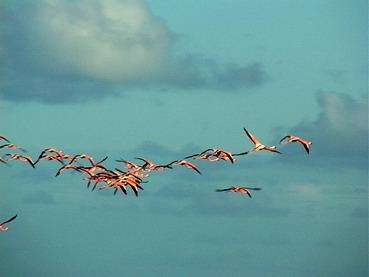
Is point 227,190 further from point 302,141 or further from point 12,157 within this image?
point 12,157

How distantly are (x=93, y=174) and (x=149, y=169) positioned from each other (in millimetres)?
5786

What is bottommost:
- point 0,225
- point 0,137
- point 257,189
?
point 0,225

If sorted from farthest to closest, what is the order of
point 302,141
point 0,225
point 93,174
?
point 93,174 < point 302,141 < point 0,225

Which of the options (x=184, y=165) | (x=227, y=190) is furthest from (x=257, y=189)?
(x=184, y=165)

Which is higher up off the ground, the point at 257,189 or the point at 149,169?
the point at 149,169

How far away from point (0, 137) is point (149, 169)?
15.8 meters

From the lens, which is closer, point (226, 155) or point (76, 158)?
point (226, 155)

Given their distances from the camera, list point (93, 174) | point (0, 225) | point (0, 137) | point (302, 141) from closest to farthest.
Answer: point (0, 225) → point (302, 141) → point (0, 137) → point (93, 174)

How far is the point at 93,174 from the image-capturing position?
9044 cm

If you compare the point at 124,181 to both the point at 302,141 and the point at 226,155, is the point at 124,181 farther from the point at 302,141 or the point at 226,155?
the point at 302,141

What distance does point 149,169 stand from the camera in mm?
90562

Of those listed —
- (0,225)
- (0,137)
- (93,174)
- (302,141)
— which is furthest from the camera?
(93,174)

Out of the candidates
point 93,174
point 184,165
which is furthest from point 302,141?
point 93,174

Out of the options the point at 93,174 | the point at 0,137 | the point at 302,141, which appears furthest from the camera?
the point at 93,174
